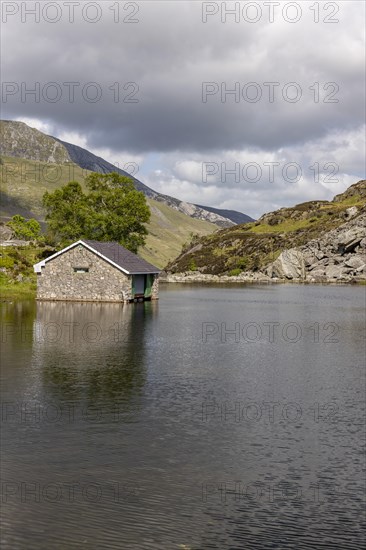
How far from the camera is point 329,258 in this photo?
576ft

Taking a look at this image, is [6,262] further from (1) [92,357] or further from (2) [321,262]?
(2) [321,262]

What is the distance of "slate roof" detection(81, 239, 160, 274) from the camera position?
6606 cm

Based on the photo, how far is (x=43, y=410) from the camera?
21047 millimetres

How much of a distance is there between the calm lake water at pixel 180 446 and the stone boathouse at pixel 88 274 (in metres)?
29.2

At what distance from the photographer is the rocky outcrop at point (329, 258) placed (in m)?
167

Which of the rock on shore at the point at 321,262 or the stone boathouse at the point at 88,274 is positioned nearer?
the stone boathouse at the point at 88,274

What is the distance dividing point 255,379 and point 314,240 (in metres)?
163

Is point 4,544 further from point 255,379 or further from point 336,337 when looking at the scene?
point 336,337

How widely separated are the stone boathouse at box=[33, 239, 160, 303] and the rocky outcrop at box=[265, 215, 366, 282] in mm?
103546

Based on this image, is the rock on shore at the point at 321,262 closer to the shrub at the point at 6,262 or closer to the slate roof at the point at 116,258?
the shrub at the point at 6,262

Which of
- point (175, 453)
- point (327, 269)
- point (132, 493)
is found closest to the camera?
point (132, 493)

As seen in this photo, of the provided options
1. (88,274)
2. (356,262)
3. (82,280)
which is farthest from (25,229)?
(356,262)

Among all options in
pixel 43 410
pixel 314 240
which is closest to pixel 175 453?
pixel 43 410

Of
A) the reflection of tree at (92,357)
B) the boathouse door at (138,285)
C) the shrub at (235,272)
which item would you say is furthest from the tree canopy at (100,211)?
the shrub at (235,272)
